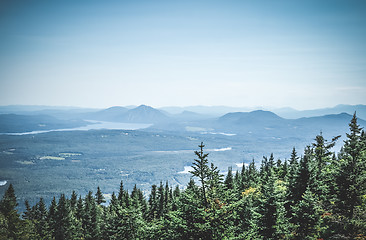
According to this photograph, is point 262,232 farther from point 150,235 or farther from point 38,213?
point 38,213

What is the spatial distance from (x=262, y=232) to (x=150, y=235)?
9891 millimetres

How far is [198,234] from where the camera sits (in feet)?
48.9

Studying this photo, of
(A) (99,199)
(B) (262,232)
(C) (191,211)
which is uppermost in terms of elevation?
(C) (191,211)

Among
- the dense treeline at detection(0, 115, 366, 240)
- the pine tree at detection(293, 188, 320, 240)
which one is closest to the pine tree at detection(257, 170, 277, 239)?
the dense treeline at detection(0, 115, 366, 240)

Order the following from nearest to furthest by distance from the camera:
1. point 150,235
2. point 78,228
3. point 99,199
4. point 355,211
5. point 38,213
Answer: point 355,211, point 150,235, point 78,228, point 38,213, point 99,199

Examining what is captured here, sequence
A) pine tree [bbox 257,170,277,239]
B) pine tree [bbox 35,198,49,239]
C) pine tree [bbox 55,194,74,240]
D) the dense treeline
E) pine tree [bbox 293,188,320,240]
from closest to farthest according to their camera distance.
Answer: the dense treeline < pine tree [bbox 293,188,320,240] < pine tree [bbox 257,170,277,239] < pine tree [bbox 35,198,49,239] < pine tree [bbox 55,194,74,240]

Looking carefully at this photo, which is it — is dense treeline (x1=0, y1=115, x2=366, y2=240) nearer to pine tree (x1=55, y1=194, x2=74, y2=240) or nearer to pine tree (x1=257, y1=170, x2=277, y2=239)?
pine tree (x1=257, y1=170, x2=277, y2=239)

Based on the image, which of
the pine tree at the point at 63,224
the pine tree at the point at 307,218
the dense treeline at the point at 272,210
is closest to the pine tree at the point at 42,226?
the pine tree at the point at 63,224

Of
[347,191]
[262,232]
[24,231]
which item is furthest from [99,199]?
[347,191]

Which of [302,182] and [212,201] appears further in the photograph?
[302,182]

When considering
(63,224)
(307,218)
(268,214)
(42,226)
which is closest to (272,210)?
(268,214)

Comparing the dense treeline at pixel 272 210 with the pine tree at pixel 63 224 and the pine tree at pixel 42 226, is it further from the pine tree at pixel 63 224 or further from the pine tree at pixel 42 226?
the pine tree at pixel 42 226

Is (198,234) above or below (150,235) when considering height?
above

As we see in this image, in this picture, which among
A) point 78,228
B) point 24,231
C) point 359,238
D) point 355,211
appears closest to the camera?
point 359,238
